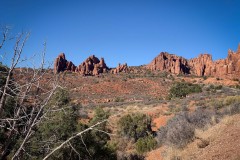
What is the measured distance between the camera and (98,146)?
37.6 ft

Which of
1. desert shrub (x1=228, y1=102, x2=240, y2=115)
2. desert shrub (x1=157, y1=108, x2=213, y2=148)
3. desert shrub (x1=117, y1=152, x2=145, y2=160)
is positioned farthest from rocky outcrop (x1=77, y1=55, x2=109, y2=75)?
desert shrub (x1=117, y1=152, x2=145, y2=160)

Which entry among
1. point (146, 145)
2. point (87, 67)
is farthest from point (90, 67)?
point (146, 145)

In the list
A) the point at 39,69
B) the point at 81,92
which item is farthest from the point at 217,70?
the point at 39,69

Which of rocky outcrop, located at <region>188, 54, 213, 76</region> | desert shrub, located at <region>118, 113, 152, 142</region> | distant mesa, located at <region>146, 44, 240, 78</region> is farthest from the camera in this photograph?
rocky outcrop, located at <region>188, 54, 213, 76</region>

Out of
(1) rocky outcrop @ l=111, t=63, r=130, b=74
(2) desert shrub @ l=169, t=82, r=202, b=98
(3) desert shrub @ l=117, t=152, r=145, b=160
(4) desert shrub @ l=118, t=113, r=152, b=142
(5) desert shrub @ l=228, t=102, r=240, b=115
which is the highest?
(1) rocky outcrop @ l=111, t=63, r=130, b=74

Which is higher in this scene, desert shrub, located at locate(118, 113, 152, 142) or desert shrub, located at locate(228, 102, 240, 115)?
desert shrub, located at locate(228, 102, 240, 115)

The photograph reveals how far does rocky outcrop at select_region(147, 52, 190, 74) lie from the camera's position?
344ft

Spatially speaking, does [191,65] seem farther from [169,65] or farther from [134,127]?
[134,127]

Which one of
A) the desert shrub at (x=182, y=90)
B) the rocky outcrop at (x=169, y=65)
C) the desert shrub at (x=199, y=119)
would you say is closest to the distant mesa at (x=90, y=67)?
the rocky outcrop at (x=169, y=65)

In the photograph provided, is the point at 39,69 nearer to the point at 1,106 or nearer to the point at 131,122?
the point at 1,106

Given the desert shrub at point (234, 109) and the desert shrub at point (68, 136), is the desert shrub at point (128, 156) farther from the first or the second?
the desert shrub at point (234, 109)

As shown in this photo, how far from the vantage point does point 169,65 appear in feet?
353

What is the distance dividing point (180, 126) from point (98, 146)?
387cm

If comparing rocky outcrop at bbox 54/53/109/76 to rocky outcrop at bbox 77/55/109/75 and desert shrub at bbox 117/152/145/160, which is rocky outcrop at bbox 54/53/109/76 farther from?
desert shrub at bbox 117/152/145/160
